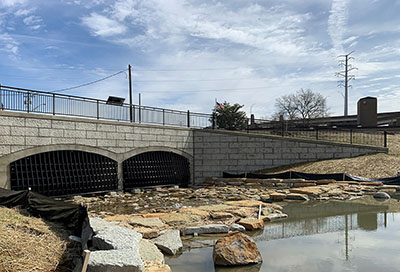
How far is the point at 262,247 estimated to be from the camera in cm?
679

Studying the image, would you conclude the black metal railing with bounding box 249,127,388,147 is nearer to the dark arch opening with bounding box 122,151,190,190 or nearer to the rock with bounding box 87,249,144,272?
the dark arch opening with bounding box 122,151,190,190

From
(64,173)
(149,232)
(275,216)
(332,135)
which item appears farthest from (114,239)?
(332,135)

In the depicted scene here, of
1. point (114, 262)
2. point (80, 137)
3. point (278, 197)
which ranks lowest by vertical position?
point (278, 197)

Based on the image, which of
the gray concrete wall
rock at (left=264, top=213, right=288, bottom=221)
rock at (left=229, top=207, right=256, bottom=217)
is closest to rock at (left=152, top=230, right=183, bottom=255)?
rock at (left=229, top=207, right=256, bottom=217)

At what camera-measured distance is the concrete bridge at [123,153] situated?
13.5 metres

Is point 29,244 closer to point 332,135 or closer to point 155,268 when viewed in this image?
point 155,268

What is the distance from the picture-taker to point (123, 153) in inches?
690

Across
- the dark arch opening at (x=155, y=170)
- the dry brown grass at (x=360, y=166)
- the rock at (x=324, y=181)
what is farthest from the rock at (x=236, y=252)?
the dry brown grass at (x=360, y=166)

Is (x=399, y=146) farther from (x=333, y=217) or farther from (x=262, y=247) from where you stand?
(x=262, y=247)

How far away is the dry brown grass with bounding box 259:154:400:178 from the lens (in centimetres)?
1780

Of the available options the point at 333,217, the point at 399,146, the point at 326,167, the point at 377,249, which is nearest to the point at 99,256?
the point at 377,249

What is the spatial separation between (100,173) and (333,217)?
36.2 feet

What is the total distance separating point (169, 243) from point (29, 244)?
2.57 m

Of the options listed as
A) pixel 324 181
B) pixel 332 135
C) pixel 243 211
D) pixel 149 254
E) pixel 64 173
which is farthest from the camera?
pixel 332 135
